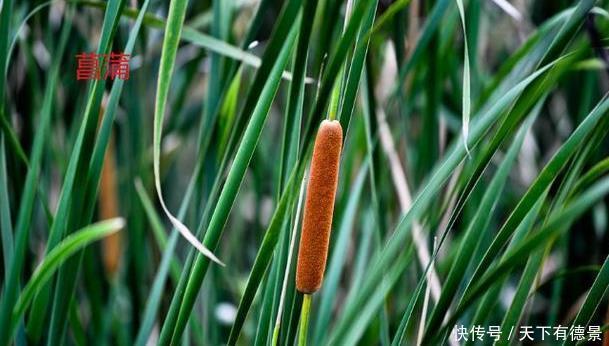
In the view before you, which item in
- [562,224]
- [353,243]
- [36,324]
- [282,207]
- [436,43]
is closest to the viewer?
[562,224]

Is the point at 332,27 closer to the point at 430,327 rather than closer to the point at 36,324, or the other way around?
the point at 430,327

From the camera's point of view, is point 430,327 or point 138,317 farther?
point 138,317

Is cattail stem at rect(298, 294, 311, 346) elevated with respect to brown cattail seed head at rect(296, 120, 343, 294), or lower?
lower

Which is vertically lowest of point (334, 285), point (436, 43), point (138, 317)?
point (138, 317)

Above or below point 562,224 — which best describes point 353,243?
below

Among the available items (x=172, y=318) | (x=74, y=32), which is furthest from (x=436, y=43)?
(x=74, y=32)

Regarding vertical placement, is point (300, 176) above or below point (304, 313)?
above

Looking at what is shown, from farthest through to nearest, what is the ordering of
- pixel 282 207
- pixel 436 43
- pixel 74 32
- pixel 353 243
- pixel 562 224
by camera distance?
pixel 353 243, pixel 74 32, pixel 436 43, pixel 282 207, pixel 562 224

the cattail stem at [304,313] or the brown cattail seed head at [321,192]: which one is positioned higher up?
the brown cattail seed head at [321,192]
